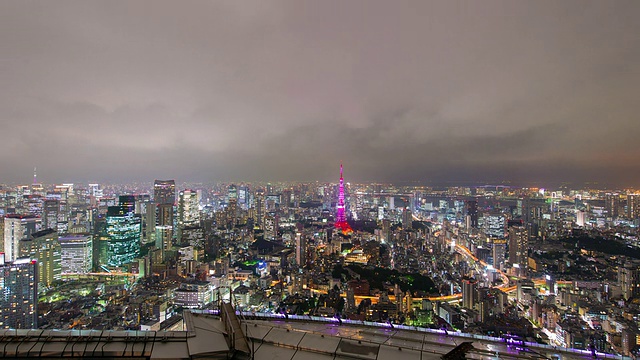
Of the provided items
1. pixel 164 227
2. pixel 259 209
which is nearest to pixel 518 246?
pixel 259 209

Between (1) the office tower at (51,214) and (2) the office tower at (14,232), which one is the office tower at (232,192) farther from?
(2) the office tower at (14,232)

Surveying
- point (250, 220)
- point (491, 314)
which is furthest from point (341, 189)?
point (491, 314)

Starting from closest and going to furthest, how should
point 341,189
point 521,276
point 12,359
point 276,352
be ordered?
point 12,359 → point 276,352 → point 521,276 → point 341,189

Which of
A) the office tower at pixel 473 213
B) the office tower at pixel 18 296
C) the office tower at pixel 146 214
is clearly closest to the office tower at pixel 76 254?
the office tower at pixel 146 214

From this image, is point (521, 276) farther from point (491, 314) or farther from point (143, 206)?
point (143, 206)

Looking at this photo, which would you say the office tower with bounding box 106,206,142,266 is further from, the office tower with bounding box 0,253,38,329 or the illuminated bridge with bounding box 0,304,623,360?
the illuminated bridge with bounding box 0,304,623,360

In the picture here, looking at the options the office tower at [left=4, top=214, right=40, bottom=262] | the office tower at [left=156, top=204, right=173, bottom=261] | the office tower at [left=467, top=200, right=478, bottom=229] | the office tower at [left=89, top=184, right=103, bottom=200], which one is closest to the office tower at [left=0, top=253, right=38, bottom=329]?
the office tower at [left=4, top=214, right=40, bottom=262]

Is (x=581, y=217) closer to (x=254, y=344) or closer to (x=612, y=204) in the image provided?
(x=612, y=204)
